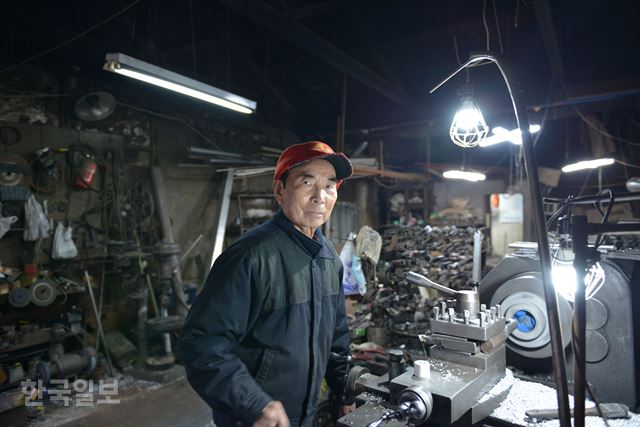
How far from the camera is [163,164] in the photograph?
6.39 meters

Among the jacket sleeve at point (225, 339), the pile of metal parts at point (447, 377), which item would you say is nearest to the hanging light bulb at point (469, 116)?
the pile of metal parts at point (447, 377)

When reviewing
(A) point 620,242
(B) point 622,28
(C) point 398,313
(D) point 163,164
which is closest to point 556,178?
(B) point 622,28

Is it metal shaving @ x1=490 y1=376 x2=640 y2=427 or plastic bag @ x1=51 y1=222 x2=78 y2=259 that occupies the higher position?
plastic bag @ x1=51 y1=222 x2=78 y2=259

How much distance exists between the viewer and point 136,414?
415cm

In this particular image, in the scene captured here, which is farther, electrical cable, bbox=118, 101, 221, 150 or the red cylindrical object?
electrical cable, bbox=118, 101, 221, 150

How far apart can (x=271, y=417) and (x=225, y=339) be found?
0.33m

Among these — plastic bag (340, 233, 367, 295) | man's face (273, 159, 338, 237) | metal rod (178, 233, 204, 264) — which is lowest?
plastic bag (340, 233, 367, 295)

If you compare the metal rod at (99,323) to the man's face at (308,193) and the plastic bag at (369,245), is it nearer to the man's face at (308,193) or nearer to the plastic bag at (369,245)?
the plastic bag at (369,245)

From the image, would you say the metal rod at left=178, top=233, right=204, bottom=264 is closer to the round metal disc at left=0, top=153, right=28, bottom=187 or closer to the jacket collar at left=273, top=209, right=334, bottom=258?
the round metal disc at left=0, top=153, right=28, bottom=187

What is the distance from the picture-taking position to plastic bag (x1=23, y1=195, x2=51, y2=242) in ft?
15.4

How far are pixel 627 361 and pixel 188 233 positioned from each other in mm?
6328

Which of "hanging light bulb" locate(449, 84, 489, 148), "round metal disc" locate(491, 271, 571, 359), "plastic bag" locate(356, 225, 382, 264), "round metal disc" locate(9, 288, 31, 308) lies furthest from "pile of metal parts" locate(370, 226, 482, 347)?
"round metal disc" locate(9, 288, 31, 308)

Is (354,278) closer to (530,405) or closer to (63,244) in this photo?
→ (63,244)

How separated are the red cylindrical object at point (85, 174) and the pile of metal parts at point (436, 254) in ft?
14.5
